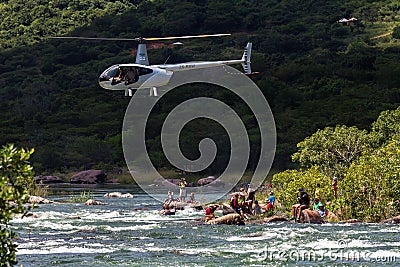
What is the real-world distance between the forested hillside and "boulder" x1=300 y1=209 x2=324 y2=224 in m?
A: 53.7

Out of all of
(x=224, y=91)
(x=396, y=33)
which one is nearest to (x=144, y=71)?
(x=224, y=91)

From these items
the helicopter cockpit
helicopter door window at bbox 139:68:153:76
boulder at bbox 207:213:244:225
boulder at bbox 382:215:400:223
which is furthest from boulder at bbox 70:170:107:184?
boulder at bbox 382:215:400:223

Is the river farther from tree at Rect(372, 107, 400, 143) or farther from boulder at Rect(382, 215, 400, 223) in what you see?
tree at Rect(372, 107, 400, 143)

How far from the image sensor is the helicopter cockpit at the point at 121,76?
42.5 m

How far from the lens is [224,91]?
Result: 451 ft

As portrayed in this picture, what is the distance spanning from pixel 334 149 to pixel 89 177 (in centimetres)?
4515

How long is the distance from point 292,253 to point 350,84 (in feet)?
363

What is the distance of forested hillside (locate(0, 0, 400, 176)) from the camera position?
351ft

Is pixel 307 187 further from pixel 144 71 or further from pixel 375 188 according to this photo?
pixel 144 71

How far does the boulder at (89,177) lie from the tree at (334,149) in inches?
1686

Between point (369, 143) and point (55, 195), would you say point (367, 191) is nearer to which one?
point (369, 143)

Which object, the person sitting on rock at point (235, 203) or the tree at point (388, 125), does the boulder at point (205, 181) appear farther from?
the person sitting on rock at point (235, 203)

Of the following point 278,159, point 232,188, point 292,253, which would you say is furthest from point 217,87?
point 292,253

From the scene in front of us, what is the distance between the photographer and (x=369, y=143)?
50.0 meters
